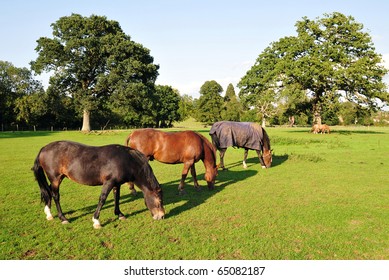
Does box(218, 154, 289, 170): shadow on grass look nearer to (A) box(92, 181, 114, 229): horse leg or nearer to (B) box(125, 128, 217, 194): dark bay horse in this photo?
(B) box(125, 128, 217, 194): dark bay horse

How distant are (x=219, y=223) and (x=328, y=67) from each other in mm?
33794

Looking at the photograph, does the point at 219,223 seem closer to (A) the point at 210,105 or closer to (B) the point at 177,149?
(B) the point at 177,149

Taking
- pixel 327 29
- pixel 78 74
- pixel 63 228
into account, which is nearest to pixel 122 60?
pixel 78 74

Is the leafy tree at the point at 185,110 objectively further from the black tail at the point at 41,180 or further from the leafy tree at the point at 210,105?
the black tail at the point at 41,180

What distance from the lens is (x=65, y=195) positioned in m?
8.43

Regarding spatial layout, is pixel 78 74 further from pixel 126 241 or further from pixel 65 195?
pixel 126 241

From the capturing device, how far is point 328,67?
34656 mm

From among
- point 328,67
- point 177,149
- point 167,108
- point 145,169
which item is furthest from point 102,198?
point 167,108

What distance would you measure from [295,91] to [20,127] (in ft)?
147

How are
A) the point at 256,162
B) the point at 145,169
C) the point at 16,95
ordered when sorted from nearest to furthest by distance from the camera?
1. the point at 145,169
2. the point at 256,162
3. the point at 16,95

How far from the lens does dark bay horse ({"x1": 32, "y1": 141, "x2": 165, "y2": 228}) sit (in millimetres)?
5917

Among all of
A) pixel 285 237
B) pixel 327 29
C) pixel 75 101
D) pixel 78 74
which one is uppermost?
pixel 327 29

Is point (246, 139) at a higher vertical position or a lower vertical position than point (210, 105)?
lower

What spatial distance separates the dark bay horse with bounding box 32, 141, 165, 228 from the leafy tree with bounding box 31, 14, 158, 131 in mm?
32529
